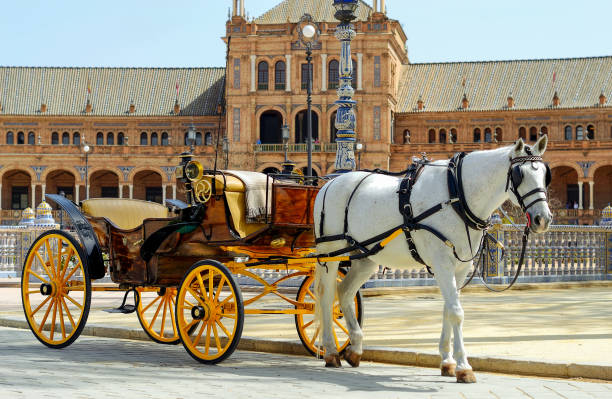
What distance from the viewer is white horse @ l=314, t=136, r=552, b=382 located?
21.2 feet

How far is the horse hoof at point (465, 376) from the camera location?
6402 millimetres

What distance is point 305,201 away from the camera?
26.8ft

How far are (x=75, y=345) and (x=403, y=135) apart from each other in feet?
182

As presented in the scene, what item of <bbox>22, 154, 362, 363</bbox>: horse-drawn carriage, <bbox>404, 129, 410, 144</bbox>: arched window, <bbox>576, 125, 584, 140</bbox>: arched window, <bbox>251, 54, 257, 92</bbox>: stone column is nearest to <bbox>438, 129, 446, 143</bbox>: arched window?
<bbox>404, 129, 410, 144</bbox>: arched window

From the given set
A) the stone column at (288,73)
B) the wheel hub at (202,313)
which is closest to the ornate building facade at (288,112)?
the stone column at (288,73)

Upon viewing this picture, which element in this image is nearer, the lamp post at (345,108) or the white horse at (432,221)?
the white horse at (432,221)

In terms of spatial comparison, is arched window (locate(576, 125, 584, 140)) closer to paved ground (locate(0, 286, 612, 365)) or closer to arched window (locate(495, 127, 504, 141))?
arched window (locate(495, 127, 504, 141))

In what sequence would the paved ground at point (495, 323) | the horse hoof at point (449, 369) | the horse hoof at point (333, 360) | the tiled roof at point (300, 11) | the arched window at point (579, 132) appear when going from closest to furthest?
1. the horse hoof at point (449, 369)
2. the horse hoof at point (333, 360)
3. the paved ground at point (495, 323)
4. the tiled roof at point (300, 11)
5. the arched window at point (579, 132)

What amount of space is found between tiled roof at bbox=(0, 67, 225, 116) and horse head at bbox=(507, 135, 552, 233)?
58.9 meters

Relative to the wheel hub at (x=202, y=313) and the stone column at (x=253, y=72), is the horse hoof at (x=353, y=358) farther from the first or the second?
the stone column at (x=253, y=72)

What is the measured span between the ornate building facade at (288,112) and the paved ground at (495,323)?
42.3 metres

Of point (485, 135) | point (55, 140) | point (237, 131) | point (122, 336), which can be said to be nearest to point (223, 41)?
point (237, 131)

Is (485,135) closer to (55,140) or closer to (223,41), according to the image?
(223,41)

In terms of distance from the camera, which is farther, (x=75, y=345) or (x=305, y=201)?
(x=75, y=345)
